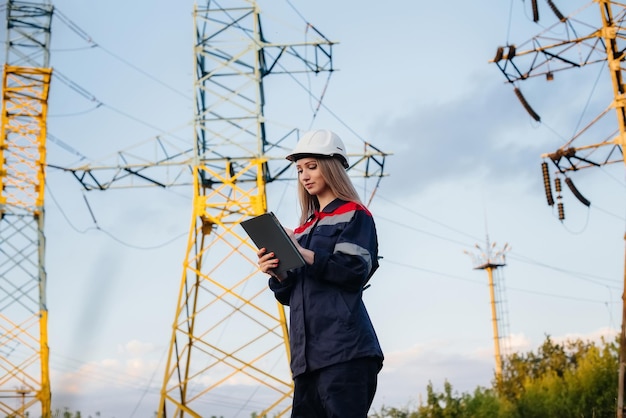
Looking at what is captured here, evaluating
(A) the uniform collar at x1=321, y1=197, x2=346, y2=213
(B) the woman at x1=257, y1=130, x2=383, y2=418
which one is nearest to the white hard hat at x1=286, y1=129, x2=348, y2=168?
(B) the woman at x1=257, y1=130, x2=383, y2=418

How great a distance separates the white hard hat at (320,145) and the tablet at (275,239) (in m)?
0.49

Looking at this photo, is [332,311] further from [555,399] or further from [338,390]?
[555,399]

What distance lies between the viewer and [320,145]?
3.83m

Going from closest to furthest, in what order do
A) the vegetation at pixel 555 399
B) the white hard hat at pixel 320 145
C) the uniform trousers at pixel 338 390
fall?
the uniform trousers at pixel 338 390 < the white hard hat at pixel 320 145 < the vegetation at pixel 555 399

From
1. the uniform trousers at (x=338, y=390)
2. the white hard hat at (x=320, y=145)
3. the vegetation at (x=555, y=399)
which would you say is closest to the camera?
the uniform trousers at (x=338, y=390)

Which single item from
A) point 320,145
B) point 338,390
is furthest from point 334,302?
point 320,145

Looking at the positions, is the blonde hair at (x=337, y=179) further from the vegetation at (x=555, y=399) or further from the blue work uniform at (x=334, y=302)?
the vegetation at (x=555, y=399)

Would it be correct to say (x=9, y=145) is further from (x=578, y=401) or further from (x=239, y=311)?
(x=578, y=401)

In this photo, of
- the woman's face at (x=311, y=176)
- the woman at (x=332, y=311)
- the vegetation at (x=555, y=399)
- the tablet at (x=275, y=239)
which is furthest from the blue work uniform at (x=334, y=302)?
the vegetation at (x=555, y=399)

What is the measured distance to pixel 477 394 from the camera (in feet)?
82.4

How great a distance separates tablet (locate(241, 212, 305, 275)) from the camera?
3.46 m

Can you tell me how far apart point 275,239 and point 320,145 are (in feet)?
1.84

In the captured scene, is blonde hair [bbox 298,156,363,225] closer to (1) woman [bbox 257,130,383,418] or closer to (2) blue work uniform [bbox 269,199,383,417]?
(1) woman [bbox 257,130,383,418]

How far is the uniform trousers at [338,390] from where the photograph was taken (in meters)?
3.45
